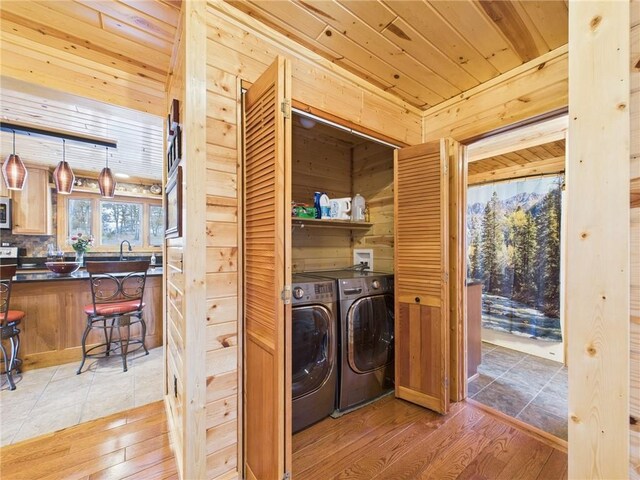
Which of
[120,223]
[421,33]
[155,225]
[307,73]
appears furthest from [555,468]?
[120,223]

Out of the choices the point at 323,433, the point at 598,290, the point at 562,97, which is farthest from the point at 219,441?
the point at 562,97

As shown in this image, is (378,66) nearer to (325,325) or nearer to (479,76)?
(479,76)

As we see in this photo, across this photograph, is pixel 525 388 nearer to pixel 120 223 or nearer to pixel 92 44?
pixel 92 44

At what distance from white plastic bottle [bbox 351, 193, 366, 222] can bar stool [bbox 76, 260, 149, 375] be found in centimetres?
226

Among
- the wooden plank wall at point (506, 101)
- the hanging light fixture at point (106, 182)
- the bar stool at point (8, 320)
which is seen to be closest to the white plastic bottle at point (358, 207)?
the wooden plank wall at point (506, 101)

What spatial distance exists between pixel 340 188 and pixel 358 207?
366 millimetres

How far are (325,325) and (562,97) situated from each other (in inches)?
81.8

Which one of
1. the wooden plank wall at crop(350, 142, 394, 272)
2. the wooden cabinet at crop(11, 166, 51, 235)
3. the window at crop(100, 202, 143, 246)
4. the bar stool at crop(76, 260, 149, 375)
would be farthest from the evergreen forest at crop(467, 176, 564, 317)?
the wooden cabinet at crop(11, 166, 51, 235)

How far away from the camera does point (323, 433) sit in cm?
179

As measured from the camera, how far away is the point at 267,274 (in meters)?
1.22

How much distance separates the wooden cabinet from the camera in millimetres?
4195

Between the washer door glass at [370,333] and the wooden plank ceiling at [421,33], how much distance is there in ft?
5.57

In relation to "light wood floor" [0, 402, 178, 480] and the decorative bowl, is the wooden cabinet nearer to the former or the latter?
the decorative bowl

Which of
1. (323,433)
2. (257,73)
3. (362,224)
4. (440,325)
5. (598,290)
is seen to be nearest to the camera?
(598,290)
